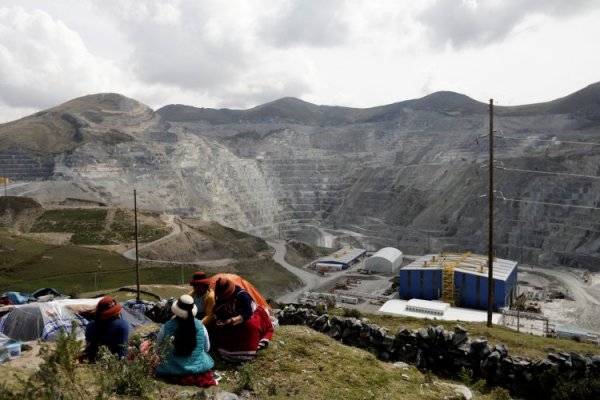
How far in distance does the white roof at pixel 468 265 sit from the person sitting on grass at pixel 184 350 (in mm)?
40037

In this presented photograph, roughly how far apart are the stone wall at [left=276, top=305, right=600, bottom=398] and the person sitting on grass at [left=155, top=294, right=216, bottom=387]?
7.20 metres

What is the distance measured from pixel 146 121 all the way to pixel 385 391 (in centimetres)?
14941

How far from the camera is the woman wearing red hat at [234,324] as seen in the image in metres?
10.1

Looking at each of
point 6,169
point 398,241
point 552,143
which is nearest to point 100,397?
point 398,241

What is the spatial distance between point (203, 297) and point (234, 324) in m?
1.15

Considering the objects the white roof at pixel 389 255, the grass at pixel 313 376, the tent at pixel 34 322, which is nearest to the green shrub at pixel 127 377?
the grass at pixel 313 376

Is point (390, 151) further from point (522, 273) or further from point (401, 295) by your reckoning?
point (401, 295)

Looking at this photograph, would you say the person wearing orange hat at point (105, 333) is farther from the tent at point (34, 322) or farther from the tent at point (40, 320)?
the tent at point (34, 322)

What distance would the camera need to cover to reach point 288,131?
513 feet

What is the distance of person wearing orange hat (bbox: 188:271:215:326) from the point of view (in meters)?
10.3

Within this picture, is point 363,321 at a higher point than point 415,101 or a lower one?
lower

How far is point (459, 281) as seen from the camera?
44.9 m

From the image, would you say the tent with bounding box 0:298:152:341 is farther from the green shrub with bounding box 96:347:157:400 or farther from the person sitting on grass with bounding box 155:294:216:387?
the green shrub with bounding box 96:347:157:400

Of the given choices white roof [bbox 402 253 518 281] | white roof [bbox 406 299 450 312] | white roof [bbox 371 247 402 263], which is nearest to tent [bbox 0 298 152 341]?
white roof [bbox 406 299 450 312]
